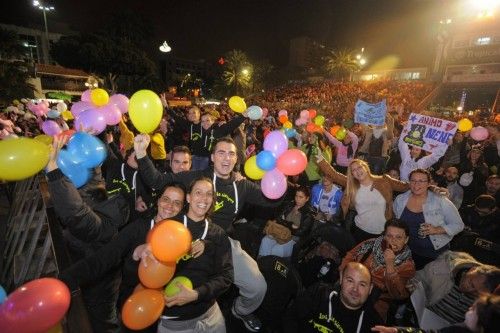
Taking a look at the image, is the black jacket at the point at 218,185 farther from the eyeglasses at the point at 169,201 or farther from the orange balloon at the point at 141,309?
the orange balloon at the point at 141,309

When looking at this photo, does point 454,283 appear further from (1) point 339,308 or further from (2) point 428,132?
(2) point 428,132

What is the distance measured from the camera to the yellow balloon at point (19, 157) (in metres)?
1.96

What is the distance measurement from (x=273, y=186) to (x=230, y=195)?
0.50 metres

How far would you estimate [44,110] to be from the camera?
28.7 ft

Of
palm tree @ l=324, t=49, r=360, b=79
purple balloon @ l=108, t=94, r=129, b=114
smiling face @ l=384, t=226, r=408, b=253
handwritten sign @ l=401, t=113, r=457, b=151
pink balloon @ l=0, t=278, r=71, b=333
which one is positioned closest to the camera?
pink balloon @ l=0, t=278, r=71, b=333

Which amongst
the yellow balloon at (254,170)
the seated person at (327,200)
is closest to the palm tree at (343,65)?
the seated person at (327,200)

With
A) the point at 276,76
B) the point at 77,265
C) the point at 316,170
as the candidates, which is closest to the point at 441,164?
the point at 316,170

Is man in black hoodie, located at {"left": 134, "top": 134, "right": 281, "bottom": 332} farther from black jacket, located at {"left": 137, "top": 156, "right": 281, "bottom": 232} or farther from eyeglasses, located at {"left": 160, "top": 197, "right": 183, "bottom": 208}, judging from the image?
eyeglasses, located at {"left": 160, "top": 197, "right": 183, "bottom": 208}

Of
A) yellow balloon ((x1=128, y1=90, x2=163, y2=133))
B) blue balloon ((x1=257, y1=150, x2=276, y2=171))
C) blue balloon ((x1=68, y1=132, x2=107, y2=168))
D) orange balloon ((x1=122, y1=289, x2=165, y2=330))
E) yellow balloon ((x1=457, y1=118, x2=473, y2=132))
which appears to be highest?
yellow balloon ((x1=128, y1=90, x2=163, y2=133))

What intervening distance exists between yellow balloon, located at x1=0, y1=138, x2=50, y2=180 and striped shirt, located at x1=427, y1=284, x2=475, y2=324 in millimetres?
3401

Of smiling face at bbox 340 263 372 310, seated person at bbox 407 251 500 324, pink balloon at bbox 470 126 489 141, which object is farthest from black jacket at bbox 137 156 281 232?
pink balloon at bbox 470 126 489 141

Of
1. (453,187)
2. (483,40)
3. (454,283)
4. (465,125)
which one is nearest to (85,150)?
(454,283)

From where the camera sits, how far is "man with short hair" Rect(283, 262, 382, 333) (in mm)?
2326

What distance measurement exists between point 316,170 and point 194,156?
2517mm
